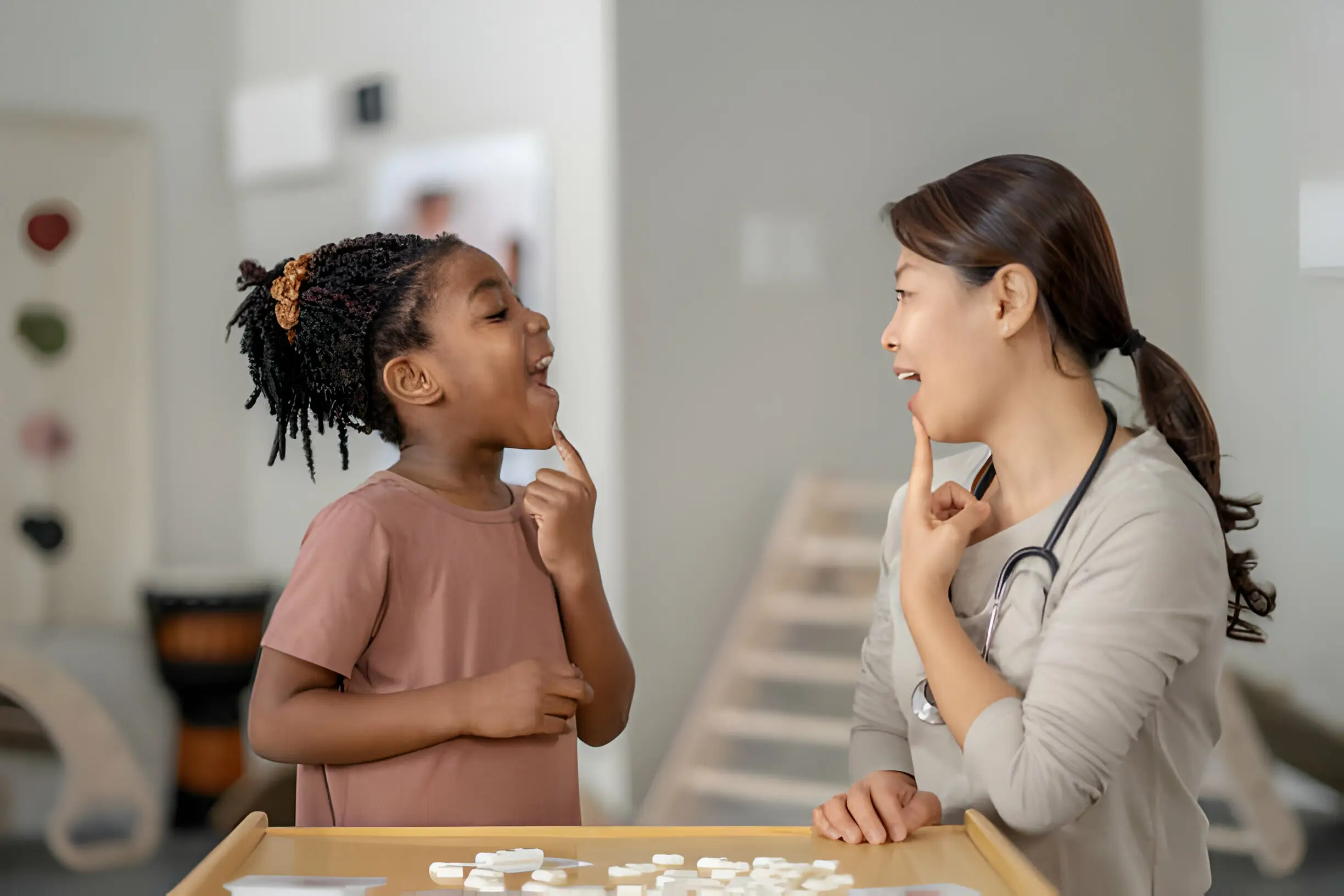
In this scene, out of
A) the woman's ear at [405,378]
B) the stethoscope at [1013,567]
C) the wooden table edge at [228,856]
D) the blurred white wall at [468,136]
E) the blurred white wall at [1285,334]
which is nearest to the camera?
the wooden table edge at [228,856]

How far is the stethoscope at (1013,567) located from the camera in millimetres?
1197

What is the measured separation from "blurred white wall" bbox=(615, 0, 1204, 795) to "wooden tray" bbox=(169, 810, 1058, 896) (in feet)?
6.02

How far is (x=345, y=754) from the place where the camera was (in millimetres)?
1176

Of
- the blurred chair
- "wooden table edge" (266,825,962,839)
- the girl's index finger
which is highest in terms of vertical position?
the girl's index finger

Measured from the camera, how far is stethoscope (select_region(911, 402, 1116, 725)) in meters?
1.20

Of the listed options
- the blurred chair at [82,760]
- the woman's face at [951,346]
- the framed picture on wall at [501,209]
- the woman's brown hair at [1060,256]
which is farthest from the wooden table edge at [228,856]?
the blurred chair at [82,760]

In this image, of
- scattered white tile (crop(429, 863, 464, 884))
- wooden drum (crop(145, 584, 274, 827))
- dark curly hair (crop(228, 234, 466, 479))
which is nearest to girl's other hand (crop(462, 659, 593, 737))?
scattered white tile (crop(429, 863, 464, 884))

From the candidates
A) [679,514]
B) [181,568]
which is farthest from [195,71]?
[679,514]

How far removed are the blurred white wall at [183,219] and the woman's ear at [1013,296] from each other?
2195 mm

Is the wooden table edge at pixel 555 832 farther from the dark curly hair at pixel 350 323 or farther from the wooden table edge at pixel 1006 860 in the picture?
the dark curly hair at pixel 350 323

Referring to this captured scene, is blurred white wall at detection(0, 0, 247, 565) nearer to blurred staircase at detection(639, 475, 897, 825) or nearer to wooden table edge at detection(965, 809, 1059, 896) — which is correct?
blurred staircase at detection(639, 475, 897, 825)

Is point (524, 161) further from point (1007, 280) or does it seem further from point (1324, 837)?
point (1324, 837)

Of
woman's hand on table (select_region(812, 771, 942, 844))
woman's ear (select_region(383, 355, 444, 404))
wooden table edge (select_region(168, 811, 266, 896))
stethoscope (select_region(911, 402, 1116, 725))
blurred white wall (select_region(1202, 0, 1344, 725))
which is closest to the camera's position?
wooden table edge (select_region(168, 811, 266, 896))

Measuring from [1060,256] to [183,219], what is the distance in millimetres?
2360
